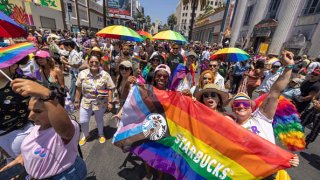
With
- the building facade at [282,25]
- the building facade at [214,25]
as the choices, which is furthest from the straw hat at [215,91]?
the building facade at [214,25]

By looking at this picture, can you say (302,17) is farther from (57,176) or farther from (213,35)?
(213,35)

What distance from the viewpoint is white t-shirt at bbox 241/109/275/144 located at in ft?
6.91

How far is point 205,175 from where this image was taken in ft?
6.59

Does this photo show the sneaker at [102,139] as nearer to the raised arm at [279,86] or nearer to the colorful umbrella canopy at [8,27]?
the colorful umbrella canopy at [8,27]

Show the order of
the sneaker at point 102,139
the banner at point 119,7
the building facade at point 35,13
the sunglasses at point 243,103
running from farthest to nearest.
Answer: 1. the banner at point 119,7
2. the building facade at point 35,13
3. the sneaker at point 102,139
4. the sunglasses at point 243,103

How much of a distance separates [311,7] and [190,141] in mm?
19381

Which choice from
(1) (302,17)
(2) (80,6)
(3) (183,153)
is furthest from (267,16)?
(2) (80,6)

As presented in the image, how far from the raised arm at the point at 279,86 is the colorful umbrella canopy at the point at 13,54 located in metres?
2.91

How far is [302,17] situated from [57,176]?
20.9 meters

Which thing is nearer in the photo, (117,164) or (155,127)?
(155,127)

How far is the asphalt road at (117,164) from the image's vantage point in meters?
3.19

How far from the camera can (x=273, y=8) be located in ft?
66.7

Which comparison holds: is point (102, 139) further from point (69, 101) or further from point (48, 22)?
point (48, 22)

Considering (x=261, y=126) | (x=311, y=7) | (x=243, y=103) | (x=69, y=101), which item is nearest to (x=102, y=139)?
(x=69, y=101)
